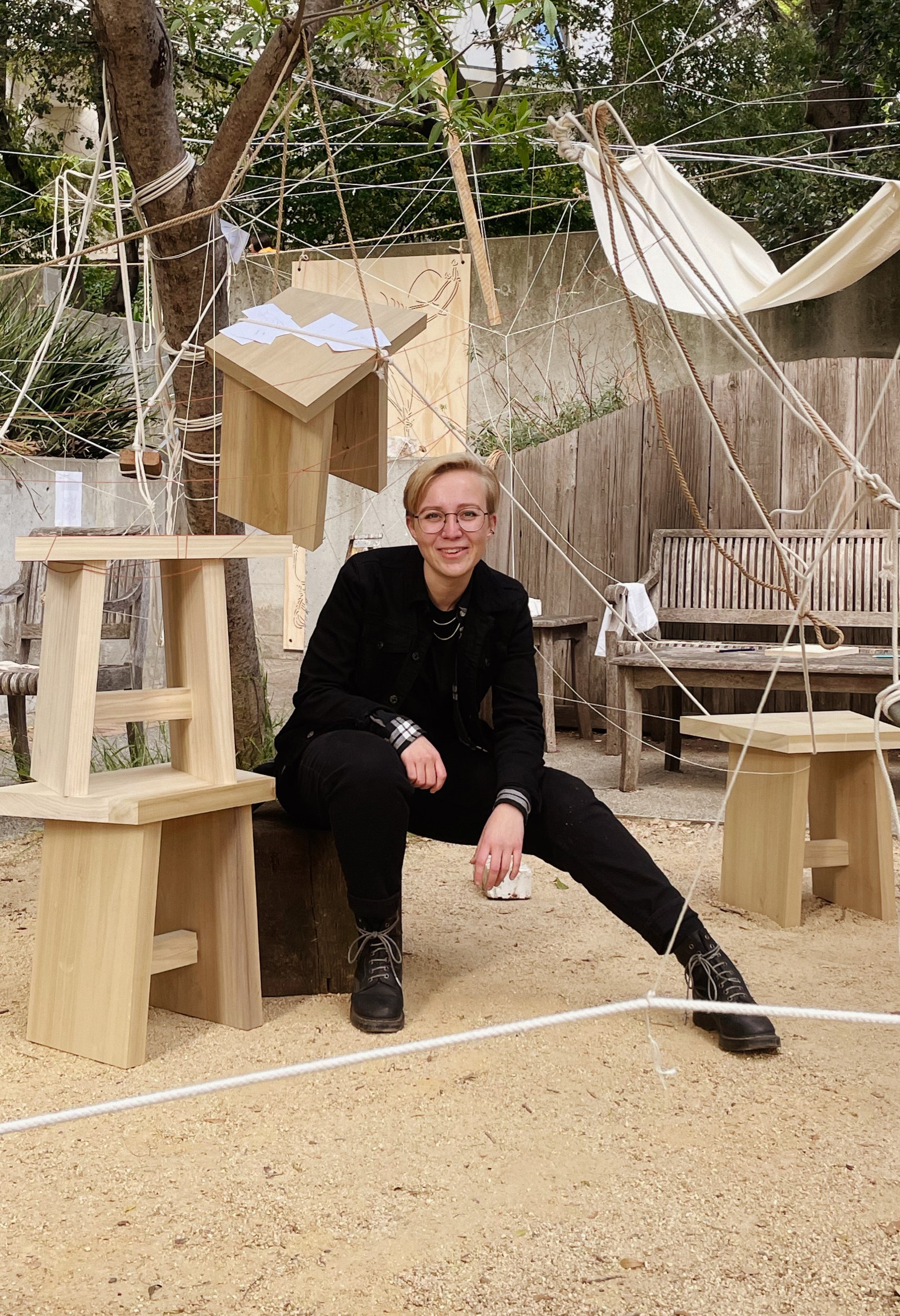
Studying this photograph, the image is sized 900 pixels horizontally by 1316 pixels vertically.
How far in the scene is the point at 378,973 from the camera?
6.95ft

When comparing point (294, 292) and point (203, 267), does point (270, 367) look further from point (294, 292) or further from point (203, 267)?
point (203, 267)

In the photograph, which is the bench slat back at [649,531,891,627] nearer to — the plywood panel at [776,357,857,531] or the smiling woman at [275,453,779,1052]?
the plywood panel at [776,357,857,531]

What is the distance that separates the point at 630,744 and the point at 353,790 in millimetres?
2377

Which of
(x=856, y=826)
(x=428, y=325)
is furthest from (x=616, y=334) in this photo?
(x=856, y=826)

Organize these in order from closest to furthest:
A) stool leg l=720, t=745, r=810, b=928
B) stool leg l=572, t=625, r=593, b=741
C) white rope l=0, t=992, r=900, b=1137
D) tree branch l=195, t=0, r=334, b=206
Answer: white rope l=0, t=992, r=900, b=1137 < tree branch l=195, t=0, r=334, b=206 < stool leg l=720, t=745, r=810, b=928 < stool leg l=572, t=625, r=593, b=741

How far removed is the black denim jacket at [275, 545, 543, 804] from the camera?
2.19 m

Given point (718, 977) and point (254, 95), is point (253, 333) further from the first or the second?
point (718, 977)

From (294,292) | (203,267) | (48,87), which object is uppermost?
(48,87)

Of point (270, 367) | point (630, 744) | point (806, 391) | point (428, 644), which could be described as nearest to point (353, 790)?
point (428, 644)

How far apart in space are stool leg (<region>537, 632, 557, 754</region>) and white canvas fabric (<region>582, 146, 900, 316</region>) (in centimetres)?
146

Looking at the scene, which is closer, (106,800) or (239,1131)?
(239,1131)

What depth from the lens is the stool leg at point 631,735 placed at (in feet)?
13.9

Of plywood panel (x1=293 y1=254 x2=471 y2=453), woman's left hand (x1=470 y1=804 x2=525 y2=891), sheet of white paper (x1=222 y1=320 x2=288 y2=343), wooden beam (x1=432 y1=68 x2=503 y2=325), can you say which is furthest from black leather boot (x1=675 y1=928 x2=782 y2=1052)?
plywood panel (x1=293 y1=254 x2=471 y2=453)

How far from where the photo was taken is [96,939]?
1.96 m
